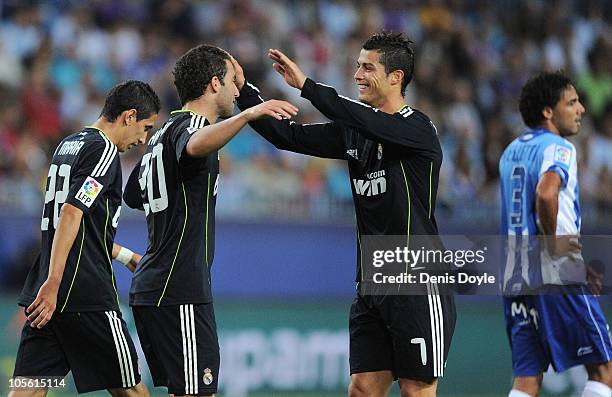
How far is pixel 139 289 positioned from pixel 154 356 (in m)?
0.37

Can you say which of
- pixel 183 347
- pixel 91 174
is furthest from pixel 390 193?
pixel 91 174

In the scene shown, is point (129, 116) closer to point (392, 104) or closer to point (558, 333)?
point (392, 104)

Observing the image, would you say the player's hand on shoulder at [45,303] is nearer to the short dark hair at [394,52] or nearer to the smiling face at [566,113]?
the short dark hair at [394,52]

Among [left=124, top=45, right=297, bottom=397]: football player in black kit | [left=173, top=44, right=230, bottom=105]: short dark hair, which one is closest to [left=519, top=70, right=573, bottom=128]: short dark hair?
[left=173, top=44, right=230, bottom=105]: short dark hair

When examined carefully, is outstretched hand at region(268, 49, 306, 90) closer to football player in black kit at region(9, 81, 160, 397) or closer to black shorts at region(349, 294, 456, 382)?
football player in black kit at region(9, 81, 160, 397)

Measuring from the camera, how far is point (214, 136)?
17.7ft

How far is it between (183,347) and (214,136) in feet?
3.88

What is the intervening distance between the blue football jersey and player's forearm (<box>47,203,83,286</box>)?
3.03 meters

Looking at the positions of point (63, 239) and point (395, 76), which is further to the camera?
point (395, 76)

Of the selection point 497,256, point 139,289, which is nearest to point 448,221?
point 497,256

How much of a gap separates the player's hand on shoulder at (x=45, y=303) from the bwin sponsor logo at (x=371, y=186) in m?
1.79

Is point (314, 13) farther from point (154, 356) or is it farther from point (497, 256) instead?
point (154, 356)

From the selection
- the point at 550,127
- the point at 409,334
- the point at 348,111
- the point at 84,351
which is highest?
the point at 550,127

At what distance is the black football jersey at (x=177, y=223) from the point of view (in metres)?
5.80
